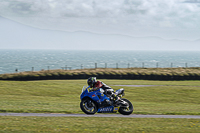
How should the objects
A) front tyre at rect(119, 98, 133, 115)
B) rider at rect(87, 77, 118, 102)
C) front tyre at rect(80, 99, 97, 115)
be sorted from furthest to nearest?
front tyre at rect(119, 98, 133, 115) < front tyre at rect(80, 99, 97, 115) < rider at rect(87, 77, 118, 102)

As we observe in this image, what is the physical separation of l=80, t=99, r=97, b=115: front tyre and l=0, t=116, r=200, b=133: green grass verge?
387 millimetres

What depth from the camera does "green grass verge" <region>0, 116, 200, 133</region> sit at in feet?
35.0

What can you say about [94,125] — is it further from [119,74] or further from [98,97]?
[119,74]

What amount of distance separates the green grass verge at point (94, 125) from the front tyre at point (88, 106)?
39cm

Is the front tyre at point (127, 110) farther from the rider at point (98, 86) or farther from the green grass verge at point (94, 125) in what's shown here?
the rider at point (98, 86)

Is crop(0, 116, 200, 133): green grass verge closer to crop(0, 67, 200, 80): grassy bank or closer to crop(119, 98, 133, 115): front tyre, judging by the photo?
crop(119, 98, 133, 115): front tyre

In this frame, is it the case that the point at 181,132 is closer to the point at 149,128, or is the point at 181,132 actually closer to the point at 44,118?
the point at 149,128

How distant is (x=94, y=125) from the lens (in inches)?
453

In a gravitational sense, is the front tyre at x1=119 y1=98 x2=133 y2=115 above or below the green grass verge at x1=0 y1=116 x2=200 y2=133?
above

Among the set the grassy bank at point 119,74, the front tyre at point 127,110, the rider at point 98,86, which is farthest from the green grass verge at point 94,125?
the grassy bank at point 119,74

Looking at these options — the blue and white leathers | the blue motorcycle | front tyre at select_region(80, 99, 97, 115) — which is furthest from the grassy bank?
the blue and white leathers

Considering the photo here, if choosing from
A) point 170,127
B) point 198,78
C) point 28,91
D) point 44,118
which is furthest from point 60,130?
point 198,78

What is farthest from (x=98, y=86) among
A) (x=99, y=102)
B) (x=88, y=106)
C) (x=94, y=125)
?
(x=94, y=125)

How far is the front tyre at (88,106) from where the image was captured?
13055 millimetres
